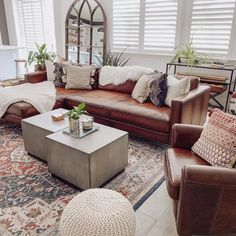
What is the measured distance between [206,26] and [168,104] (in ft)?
6.00

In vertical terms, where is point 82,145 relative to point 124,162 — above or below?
above

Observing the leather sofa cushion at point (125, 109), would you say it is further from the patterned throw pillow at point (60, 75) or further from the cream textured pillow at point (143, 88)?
the patterned throw pillow at point (60, 75)

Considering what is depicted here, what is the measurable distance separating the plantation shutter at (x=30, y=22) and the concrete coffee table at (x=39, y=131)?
431cm

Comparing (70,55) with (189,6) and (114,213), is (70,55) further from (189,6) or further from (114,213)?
(114,213)

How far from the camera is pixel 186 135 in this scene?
75.6 inches

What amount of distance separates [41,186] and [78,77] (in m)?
2.06

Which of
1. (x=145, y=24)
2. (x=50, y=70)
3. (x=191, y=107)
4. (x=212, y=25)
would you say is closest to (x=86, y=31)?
(x=145, y=24)

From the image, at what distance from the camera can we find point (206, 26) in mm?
3842

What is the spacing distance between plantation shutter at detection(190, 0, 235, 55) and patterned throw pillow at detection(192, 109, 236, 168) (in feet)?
8.12

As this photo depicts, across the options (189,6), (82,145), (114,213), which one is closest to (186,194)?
(114,213)

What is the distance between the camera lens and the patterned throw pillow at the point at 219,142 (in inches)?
60.6

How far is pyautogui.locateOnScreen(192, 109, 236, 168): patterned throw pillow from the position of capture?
5.05ft

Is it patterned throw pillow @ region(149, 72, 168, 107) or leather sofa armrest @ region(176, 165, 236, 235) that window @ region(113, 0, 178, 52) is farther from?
leather sofa armrest @ region(176, 165, 236, 235)

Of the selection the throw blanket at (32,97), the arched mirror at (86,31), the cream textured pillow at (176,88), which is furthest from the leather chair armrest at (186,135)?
the arched mirror at (86,31)
